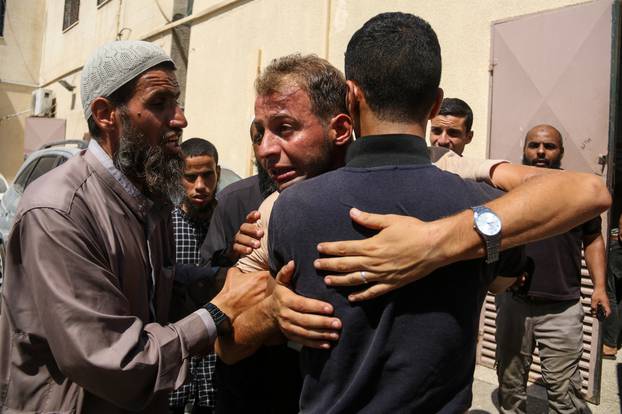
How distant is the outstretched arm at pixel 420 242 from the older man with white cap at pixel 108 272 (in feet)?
1.71

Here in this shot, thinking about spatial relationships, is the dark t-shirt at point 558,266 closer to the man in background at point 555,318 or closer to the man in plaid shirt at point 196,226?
the man in background at point 555,318

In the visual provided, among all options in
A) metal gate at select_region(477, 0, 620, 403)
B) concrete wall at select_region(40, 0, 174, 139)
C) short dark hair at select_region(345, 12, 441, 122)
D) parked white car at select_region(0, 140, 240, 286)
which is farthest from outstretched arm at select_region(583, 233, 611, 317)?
concrete wall at select_region(40, 0, 174, 139)

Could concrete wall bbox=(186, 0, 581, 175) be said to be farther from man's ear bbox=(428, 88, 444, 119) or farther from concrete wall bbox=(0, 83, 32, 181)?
concrete wall bbox=(0, 83, 32, 181)

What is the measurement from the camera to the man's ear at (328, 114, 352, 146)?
177 cm

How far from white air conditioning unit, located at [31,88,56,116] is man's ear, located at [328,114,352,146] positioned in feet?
61.7

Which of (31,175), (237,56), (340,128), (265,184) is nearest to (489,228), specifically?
(340,128)

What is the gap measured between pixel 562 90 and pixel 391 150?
403cm

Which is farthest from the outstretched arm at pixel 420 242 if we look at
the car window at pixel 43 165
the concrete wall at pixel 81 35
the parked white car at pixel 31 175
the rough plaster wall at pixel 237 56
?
the concrete wall at pixel 81 35

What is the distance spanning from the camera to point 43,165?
6.43 m

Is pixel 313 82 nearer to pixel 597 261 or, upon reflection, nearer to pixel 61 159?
pixel 597 261

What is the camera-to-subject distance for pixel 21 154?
20312 mm

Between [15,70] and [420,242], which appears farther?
[15,70]

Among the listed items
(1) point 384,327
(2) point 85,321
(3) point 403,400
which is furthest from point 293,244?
(2) point 85,321

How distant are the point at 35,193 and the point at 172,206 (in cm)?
54
